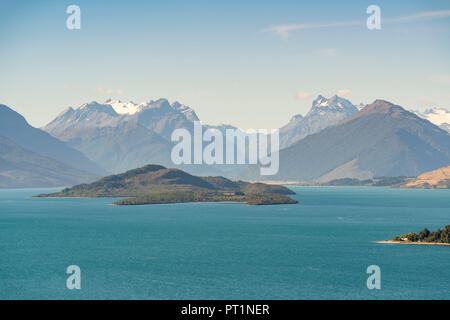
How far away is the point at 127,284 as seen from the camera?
14400cm

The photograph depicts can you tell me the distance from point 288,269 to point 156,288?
126 ft
